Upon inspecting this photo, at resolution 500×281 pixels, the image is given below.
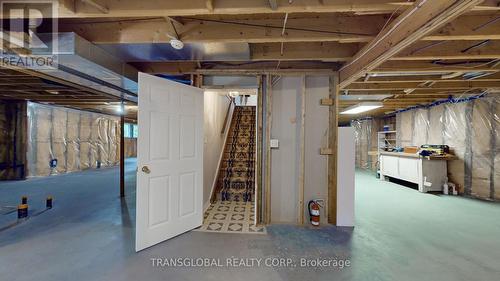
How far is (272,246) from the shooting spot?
2.59m

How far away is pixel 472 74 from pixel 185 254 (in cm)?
506

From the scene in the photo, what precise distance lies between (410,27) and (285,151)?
2.03 meters

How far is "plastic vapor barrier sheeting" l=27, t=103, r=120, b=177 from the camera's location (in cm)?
666

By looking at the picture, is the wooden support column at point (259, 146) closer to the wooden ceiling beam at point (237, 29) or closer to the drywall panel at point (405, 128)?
the wooden ceiling beam at point (237, 29)

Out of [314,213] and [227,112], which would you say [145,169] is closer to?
[314,213]

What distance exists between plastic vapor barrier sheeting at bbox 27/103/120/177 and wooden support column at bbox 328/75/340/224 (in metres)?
8.47

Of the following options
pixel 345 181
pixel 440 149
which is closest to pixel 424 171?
pixel 440 149

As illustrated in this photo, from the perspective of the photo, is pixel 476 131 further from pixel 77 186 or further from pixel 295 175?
pixel 77 186

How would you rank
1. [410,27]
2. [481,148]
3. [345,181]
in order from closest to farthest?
[410,27] < [345,181] < [481,148]

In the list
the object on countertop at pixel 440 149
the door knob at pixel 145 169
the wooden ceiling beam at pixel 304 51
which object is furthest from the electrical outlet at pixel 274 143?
the object on countertop at pixel 440 149

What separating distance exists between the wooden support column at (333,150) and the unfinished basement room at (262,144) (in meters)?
0.02

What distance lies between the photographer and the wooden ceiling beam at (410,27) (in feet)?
4.81

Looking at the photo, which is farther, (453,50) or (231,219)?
(231,219)

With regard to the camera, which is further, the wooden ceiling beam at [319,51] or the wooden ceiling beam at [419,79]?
the wooden ceiling beam at [419,79]
